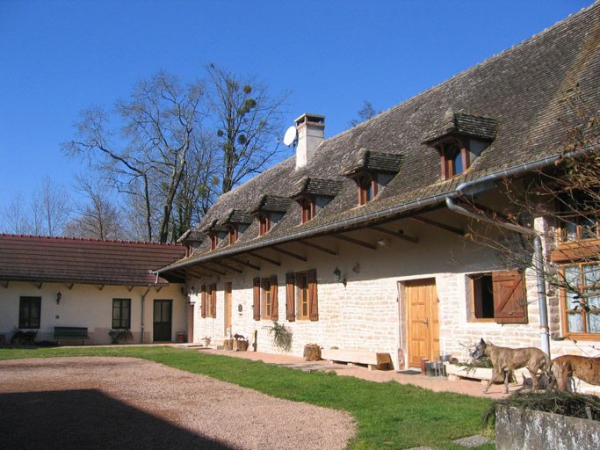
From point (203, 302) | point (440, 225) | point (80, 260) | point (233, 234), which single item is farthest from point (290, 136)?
point (440, 225)

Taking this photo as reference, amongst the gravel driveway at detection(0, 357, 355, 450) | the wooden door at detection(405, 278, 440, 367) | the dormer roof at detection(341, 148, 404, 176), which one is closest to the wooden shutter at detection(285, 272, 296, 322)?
the dormer roof at detection(341, 148, 404, 176)

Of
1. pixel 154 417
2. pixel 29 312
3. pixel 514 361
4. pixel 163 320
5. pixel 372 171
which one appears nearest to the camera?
pixel 154 417

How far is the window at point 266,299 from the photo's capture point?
17.2 metres

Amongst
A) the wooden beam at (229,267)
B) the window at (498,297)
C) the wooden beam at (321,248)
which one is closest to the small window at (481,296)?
the window at (498,297)

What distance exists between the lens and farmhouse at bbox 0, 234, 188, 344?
880 inches

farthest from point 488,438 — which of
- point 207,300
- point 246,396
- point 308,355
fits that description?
point 207,300

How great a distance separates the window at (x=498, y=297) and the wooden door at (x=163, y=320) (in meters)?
17.0

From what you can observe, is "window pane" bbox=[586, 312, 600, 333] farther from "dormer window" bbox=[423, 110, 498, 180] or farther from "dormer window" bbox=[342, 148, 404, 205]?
"dormer window" bbox=[342, 148, 404, 205]

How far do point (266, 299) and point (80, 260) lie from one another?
9586 millimetres

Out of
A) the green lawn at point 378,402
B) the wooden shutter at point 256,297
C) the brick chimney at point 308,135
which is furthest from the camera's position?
the brick chimney at point 308,135

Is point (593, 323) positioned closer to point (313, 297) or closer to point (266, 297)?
point (313, 297)

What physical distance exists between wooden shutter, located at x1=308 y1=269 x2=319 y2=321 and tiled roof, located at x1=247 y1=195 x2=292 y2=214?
9.34 ft

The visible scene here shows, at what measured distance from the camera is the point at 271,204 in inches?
697

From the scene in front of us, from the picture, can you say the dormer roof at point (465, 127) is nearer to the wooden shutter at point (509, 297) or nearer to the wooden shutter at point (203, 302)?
the wooden shutter at point (509, 297)
